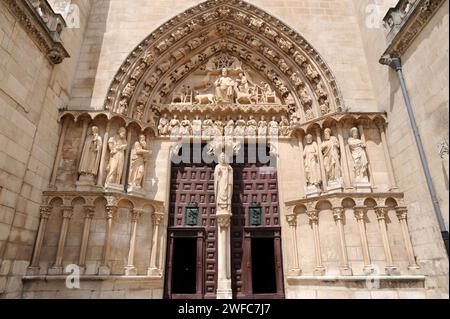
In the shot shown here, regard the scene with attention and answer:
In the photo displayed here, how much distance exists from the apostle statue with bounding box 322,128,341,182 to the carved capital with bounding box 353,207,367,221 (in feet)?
2.18

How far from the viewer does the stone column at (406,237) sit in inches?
192

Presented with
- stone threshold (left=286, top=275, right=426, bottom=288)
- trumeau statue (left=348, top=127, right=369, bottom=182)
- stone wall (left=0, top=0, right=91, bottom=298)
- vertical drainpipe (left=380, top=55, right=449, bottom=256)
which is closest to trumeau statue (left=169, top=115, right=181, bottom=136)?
stone wall (left=0, top=0, right=91, bottom=298)

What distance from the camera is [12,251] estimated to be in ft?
14.8

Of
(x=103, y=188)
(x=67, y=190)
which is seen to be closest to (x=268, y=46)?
(x=103, y=188)

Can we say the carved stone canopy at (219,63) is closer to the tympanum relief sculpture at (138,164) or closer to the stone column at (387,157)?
the tympanum relief sculpture at (138,164)

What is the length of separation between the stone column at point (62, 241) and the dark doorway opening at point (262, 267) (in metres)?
3.73

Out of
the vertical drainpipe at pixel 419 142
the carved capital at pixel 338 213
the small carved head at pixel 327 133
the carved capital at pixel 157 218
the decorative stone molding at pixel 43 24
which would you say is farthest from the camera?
the small carved head at pixel 327 133

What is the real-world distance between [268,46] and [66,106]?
4927 millimetres

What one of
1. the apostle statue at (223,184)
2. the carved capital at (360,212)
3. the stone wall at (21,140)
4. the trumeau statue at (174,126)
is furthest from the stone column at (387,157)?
the stone wall at (21,140)

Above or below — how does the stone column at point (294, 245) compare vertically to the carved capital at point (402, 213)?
below

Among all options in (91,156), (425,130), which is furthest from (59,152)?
(425,130)

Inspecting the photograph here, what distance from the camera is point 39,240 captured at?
5.00 meters

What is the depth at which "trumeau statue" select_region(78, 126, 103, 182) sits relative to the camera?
5.48 m

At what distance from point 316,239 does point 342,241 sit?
0.48m
